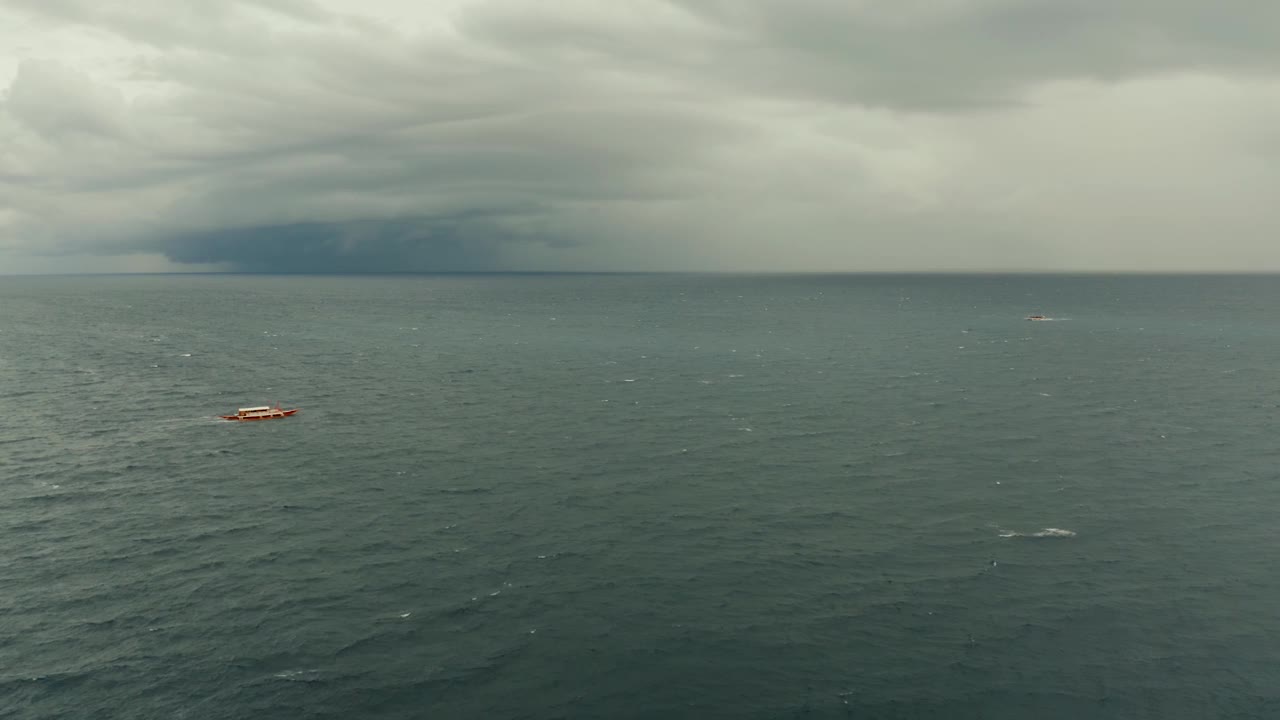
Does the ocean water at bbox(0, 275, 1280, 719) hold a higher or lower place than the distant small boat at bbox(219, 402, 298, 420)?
lower

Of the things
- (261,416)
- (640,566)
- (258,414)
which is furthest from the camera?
(261,416)

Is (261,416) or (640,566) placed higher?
(261,416)

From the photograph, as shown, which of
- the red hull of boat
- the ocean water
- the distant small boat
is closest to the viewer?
A: the ocean water

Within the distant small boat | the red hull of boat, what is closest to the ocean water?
the red hull of boat

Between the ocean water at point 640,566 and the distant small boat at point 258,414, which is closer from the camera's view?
the ocean water at point 640,566

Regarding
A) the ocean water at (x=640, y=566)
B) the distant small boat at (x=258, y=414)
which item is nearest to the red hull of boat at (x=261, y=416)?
the distant small boat at (x=258, y=414)

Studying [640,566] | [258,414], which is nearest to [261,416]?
[258,414]

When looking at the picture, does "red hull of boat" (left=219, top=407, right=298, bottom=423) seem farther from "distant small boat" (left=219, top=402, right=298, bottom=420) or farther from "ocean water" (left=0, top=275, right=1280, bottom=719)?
"ocean water" (left=0, top=275, right=1280, bottom=719)

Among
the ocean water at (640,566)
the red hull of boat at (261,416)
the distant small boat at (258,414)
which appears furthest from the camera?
the distant small boat at (258,414)

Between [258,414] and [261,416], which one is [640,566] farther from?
[258,414]

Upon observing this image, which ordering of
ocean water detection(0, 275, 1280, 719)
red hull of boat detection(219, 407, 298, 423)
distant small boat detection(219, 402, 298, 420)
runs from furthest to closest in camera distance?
distant small boat detection(219, 402, 298, 420) < red hull of boat detection(219, 407, 298, 423) < ocean water detection(0, 275, 1280, 719)

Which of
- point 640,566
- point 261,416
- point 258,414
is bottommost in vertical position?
point 640,566

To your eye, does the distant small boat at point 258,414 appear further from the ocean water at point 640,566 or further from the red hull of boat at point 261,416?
the ocean water at point 640,566
